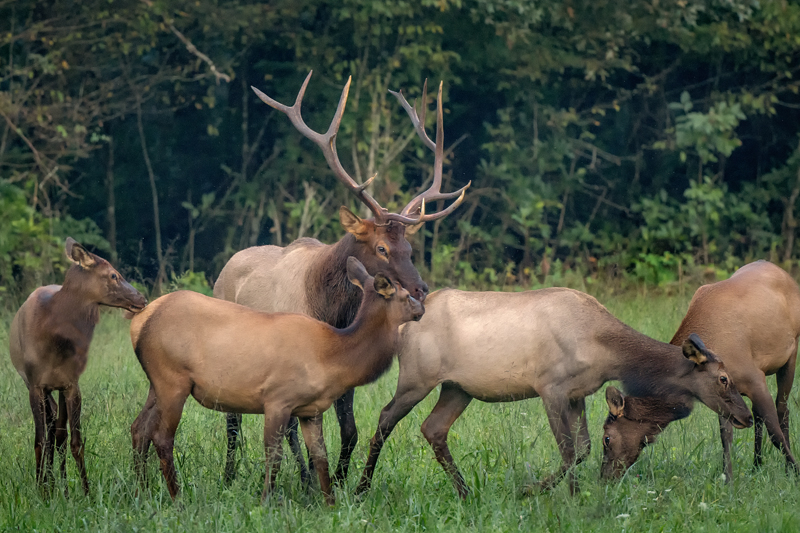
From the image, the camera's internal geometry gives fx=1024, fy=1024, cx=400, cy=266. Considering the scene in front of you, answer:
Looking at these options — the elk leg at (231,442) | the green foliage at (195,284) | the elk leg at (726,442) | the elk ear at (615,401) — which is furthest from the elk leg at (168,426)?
the green foliage at (195,284)

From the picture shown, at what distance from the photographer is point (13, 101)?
1197 centimetres

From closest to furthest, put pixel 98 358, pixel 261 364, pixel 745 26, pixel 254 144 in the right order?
pixel 261 364 → pixel 98 358 → pixel 745 26 → pixel 254 144

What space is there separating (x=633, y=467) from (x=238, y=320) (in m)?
2.41

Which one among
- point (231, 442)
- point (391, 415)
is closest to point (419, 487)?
point (391, 415)

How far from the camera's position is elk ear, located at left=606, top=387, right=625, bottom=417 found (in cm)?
555

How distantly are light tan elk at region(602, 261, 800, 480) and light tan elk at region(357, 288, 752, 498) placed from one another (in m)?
0.16

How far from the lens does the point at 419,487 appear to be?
5.45m

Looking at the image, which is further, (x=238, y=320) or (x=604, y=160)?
(x=604, y=160)

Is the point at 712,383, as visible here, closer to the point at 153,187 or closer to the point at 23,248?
the point at 23,248

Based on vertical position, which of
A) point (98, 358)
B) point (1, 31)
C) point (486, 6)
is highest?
point (486, 6)

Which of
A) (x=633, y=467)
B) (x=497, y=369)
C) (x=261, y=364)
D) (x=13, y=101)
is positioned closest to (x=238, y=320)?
(x=261, y=364)

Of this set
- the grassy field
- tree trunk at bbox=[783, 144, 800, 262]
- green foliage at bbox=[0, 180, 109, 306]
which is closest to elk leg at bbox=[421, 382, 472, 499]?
the grassy field

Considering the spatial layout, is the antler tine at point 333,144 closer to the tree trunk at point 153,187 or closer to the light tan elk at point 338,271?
the light tan elk at point 338,271

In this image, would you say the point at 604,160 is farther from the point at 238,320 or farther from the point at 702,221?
the point at 238,320
